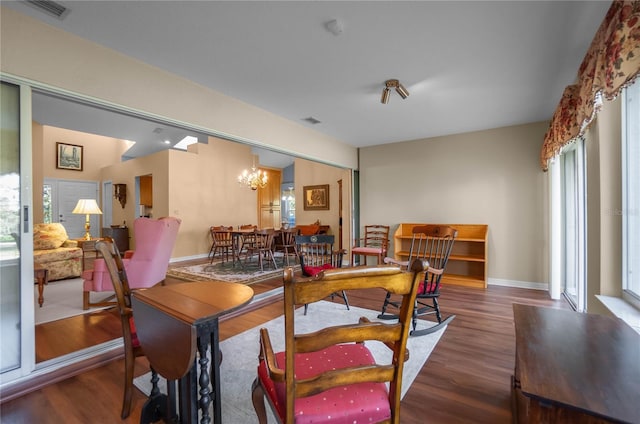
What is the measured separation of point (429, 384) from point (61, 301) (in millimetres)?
4327

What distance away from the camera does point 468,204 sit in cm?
465

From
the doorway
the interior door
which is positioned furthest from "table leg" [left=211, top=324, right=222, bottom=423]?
the doorway

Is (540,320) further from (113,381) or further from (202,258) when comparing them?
(202,258)

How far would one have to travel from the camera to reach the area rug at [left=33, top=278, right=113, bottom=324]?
9.98 ft

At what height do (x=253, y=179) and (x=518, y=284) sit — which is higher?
(x=253, y=179)

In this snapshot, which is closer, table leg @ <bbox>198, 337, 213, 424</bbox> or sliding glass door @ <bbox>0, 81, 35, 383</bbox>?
→ table leg @ <bbox>198, 337, 213, 424</bbox>

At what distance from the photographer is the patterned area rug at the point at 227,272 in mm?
4594

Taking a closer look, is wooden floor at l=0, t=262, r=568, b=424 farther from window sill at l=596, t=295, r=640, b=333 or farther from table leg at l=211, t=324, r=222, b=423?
window sill at l=596, t=295, r=640, b=333

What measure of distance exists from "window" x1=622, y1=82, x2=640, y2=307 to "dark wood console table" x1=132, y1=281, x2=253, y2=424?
8.15ft

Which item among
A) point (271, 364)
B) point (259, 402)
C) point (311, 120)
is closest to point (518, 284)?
point (311, 120)

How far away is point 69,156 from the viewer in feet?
26.4

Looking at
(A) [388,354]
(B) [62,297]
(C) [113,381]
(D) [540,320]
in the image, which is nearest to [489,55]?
(D) [540,320]

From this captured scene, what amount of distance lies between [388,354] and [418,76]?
8.40ft

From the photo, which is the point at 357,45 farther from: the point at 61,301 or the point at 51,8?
the point at 61,301
